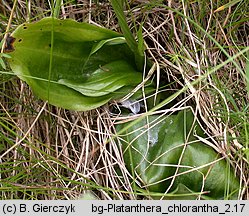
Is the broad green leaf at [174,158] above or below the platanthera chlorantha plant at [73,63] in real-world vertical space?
below

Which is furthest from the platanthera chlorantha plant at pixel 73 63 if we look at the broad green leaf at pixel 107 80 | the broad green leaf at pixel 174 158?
the broad green leaf at pixel 174 158

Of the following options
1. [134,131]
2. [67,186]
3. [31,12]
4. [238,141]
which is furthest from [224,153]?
[31,12]

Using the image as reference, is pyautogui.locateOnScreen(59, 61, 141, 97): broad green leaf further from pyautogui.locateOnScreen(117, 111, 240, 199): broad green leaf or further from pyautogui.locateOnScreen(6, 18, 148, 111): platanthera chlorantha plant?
pyautogui.locateOnScreen(117, 111, 240, 199): broad green leaf

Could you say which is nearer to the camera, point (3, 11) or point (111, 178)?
point (111, 178)

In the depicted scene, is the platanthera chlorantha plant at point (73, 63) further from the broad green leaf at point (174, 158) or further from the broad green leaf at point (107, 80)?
the broad green leaf at point (174, 158)

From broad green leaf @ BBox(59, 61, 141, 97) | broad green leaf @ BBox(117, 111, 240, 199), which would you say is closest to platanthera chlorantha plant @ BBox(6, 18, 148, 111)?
broad green leaf @ BBox(59, 61, 141, 97)

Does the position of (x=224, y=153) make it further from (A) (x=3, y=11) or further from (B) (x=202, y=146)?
(A) (x=3, y=11)
